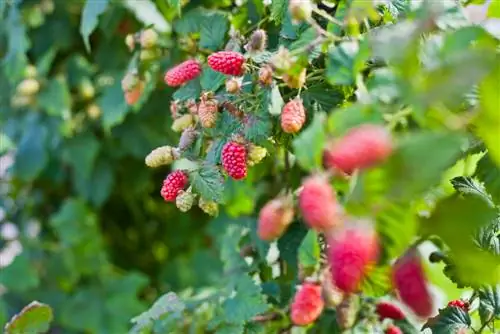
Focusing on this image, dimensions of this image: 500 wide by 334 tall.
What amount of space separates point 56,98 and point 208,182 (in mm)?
985

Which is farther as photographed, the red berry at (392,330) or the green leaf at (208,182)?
the red berry at (392,330)

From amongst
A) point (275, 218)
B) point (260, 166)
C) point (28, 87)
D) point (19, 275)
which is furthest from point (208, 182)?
point (19, 275)

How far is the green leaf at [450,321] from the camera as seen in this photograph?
99 cm

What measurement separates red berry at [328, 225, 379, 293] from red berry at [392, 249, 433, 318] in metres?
0.02

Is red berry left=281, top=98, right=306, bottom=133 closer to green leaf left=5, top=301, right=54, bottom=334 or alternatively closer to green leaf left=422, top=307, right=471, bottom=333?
green leaf left=422, top=307, right=471, bottom=333

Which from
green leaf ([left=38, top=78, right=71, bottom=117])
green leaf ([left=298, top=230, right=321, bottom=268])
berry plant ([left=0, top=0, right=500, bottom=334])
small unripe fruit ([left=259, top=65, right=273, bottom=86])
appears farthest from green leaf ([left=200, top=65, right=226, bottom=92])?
green leaf ([left=38, top=78, right=71, bottom=117])

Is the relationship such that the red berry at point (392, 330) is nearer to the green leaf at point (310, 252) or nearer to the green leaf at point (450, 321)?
the green leaf at point (450, 321)

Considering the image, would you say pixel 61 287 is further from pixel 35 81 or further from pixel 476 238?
pixel 476 238

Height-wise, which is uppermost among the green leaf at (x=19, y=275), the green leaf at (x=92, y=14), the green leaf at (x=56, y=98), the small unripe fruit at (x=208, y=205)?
the green leaf at (x=92, y=14)

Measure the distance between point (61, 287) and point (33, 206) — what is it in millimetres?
261

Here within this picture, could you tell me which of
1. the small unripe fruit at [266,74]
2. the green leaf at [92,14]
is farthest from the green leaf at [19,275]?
the small unripe fruit at [266,74]

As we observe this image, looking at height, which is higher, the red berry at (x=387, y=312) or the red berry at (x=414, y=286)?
the red berry at (x=414, y=286)

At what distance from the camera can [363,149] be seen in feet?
1.89

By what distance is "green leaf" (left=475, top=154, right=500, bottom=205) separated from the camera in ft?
3.02
